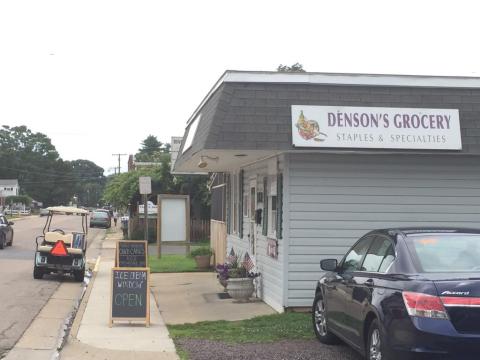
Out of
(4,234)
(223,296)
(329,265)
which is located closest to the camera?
(329,265)

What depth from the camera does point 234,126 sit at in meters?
9.76

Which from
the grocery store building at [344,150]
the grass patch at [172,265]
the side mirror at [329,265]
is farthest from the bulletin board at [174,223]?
the side mirror at [329,265]

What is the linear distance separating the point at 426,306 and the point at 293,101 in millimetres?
5408

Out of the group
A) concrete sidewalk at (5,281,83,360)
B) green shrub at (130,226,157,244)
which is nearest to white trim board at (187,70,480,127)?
concrete sidewalk at (5,281,83,360)

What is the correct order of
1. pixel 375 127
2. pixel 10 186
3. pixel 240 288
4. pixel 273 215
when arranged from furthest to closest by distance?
pixel 10 186 → pixel 240 288 → pixel 273 215 → pixel 375 127

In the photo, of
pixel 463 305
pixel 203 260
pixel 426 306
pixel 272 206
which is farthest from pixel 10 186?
pixel 463 305

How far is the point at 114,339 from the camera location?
853cm

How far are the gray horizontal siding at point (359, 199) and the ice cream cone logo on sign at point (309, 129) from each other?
0.60 metres

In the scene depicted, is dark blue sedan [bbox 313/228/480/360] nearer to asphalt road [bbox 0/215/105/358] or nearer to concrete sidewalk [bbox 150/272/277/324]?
concrete sidewalk [bbox 150/272/277/324]

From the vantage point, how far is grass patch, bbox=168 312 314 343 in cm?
845

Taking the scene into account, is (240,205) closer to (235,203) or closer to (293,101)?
(235,203)

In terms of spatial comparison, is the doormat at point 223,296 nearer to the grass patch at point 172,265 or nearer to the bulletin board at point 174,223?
the grass patch at point 172,265

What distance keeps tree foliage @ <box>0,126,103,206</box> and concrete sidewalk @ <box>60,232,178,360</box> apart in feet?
383

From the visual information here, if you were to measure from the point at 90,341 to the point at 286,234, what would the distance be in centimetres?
356
